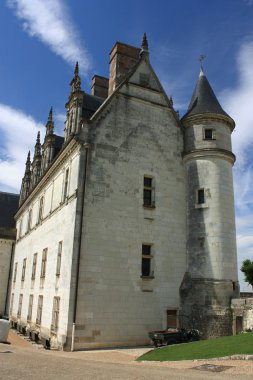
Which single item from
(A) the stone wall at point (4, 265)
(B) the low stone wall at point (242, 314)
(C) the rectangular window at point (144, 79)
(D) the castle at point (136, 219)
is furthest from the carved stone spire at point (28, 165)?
(B) the low stone wall at point (242, 314)

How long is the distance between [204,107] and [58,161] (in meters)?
9.08

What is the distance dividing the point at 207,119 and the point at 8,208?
96.8ft

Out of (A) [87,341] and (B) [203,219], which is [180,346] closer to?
(A) [87,341]

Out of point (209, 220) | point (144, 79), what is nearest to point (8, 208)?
point (144, 79)

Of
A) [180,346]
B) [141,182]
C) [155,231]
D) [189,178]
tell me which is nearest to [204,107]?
[189,178]

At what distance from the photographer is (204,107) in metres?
22.3

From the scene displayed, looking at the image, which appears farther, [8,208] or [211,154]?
[8,208]

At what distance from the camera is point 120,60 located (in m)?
23.8

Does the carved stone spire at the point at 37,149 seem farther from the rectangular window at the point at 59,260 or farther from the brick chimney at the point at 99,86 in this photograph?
the rectangular window at the point at 59,260

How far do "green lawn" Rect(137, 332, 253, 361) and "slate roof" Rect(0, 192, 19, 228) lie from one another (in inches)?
1206

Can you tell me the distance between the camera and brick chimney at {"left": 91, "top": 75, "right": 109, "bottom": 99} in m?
28.4

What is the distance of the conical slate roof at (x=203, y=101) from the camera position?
22.2 metres

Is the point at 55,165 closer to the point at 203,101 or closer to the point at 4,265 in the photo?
the point at 203,101

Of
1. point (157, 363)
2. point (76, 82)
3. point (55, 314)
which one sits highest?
point (76, 82)
